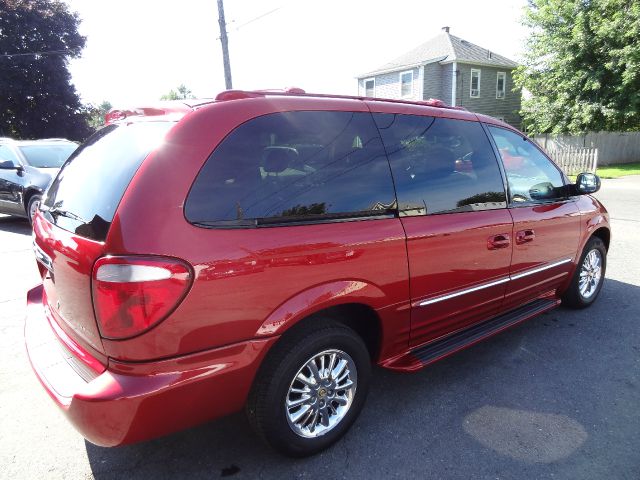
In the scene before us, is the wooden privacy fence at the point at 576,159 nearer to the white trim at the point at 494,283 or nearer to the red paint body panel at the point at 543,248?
the red paint body panel at the point at 543,248

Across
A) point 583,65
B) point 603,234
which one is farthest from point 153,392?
point 583,65

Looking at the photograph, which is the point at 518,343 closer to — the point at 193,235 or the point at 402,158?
the point at 402,158

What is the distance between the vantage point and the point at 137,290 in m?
1.75

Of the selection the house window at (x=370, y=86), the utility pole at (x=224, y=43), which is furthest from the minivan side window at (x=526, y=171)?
the house window at (x=370, y=86)

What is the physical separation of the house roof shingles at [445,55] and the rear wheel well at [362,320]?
27.6 meters

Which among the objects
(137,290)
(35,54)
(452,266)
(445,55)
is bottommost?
(452,266)

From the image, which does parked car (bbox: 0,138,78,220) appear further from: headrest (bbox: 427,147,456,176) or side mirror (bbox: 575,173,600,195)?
side mirror (bbox: 575,173,600,195)

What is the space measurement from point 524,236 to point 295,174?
79.1 inches

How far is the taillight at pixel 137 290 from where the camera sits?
1.75 meters

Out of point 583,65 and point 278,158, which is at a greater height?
point 583,65

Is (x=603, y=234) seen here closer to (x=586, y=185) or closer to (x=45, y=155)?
(x=586, y=185)

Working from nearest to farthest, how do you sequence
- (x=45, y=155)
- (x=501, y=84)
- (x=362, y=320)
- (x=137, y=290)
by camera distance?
1. (x=137, y=290)
2. (x=362, y=320)
3. (x=45, y=155)
4. (x=501, y=84)

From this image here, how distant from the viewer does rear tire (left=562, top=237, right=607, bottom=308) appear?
13.6 ft

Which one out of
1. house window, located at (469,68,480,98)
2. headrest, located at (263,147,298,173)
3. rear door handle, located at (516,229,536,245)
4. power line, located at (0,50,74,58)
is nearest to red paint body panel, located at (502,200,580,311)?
rear door handle, located at (516,229,536,245)
